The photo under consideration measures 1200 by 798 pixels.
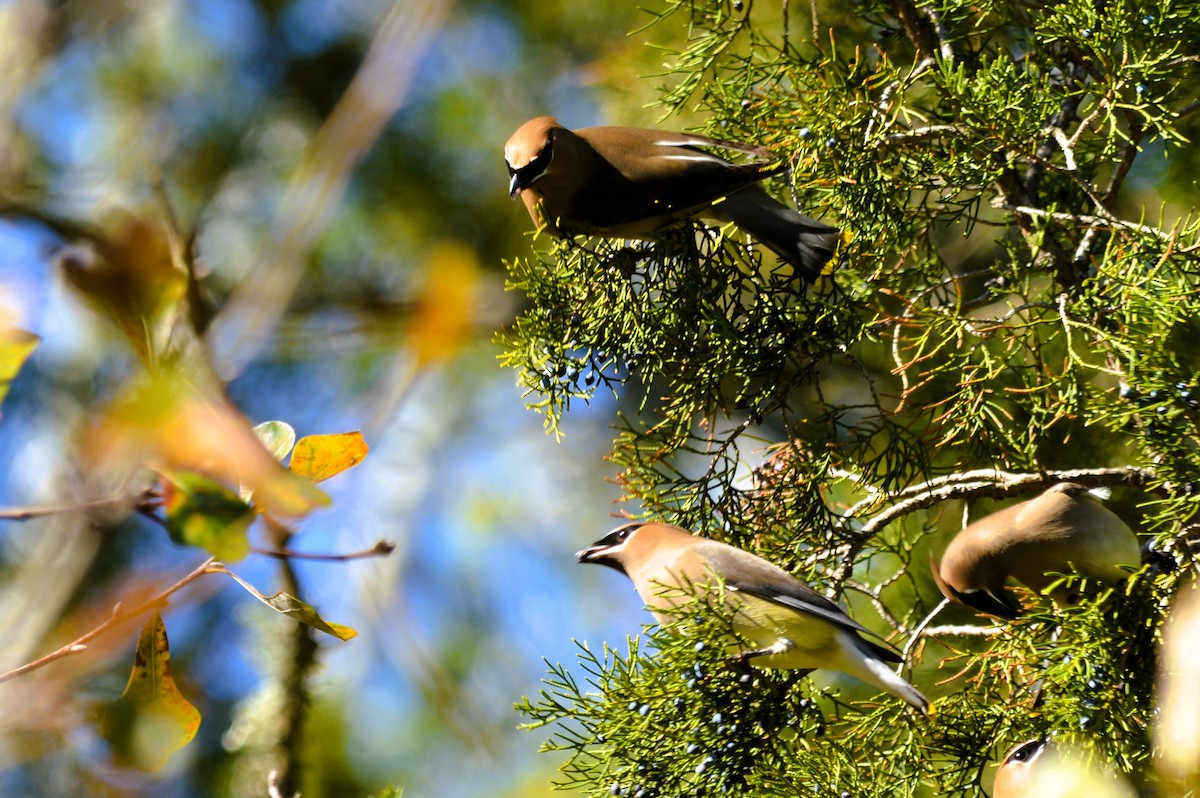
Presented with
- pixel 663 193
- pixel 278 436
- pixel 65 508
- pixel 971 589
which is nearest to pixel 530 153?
pixel 663 193

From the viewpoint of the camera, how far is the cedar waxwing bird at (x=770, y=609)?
1631 millimetres

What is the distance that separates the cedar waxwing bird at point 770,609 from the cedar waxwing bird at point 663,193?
44 centimetres

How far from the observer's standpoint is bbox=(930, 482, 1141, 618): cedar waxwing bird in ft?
5.41

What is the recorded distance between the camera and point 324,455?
36.3 inches

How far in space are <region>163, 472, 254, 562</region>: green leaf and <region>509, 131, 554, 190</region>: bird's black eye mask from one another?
131cm

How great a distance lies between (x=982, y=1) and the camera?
1798 mm

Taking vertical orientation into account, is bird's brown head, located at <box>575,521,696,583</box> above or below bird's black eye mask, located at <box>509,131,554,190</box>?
below

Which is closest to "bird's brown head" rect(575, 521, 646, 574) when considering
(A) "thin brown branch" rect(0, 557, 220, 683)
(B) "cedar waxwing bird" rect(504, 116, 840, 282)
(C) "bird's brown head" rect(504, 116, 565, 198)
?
(B) "cedar waxwing bird" rect(504, 116, 840, 282)

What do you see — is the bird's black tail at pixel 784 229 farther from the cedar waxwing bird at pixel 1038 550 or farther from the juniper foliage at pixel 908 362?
the cedar waxwing bird at pixel 1038 550

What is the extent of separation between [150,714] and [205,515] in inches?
10.7

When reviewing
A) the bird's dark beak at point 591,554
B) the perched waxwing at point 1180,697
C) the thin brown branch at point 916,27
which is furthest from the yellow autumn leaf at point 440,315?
the thin brown branch at point 916,27

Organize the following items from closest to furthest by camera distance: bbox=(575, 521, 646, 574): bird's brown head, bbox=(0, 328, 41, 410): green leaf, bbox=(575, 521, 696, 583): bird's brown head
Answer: bbox=(0, 328, 41, 410): green leaf, bbox=(575, 521, 696, 583): bird's brown head, bbox=(575, 521, 646, 574): bird's brown head

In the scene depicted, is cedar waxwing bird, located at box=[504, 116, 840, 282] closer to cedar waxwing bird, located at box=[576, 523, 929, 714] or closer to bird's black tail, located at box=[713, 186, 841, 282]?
bird's black tail, located at box=[713, 186, 841, 282]

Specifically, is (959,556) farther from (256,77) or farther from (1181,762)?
(256,77)
